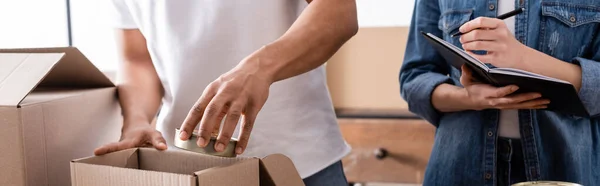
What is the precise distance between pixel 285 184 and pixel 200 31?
0.49 m

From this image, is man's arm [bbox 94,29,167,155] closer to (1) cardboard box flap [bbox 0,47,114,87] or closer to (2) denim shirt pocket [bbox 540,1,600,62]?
(1) cardboard box flap [bbox 0,47,114,87]

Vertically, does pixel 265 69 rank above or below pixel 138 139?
above

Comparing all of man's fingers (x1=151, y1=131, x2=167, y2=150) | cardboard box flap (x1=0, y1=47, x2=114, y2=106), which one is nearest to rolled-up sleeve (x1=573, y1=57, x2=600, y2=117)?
man's fingers (x1=151, y1=131, x2=167, y2=150)

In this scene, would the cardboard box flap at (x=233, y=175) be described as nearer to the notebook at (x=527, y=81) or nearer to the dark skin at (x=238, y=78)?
the dark skin at (x=238, y=78)

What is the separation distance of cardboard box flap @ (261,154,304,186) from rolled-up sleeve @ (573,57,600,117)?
69 centimetres

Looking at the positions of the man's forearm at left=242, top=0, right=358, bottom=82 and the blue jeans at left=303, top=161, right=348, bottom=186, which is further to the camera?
the blue jeans at left=303, top=161, right=348, bottom=186

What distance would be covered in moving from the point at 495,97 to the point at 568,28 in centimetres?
23

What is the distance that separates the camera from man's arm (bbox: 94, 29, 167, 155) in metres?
1.15

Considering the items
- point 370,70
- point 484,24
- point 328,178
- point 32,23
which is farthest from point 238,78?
point 32,23

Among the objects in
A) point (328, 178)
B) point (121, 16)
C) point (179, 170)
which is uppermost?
point (121, 16)

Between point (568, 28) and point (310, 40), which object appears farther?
point (568, 28)

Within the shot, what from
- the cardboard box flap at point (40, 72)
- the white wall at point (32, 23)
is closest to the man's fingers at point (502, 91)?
the cardboard box flap at point (40, 72)

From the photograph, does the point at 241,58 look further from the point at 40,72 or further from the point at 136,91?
the point at 40,72

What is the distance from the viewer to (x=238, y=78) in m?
0.91
